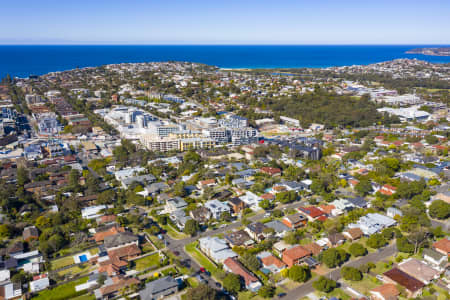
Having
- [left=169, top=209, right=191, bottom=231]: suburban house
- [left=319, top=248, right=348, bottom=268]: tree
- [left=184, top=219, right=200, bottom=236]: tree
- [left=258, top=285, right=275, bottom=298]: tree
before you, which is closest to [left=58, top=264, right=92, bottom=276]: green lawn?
[left=184, top=219, right=200, bottom=236]: tree

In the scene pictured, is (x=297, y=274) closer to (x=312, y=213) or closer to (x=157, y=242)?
(x=312, y=213)

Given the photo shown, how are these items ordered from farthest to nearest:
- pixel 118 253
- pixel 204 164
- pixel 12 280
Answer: pixel 204 164, pixel 118 253, pixel 12 280

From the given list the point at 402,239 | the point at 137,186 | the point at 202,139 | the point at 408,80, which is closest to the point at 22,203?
the point at 137,186

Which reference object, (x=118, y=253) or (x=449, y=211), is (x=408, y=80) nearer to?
(x=449, y=211)

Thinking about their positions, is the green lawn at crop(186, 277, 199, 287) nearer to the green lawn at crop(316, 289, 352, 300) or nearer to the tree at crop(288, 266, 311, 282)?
the tree at crop(288, 266, 311, 282)

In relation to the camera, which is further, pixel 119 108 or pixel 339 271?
pixel 119 108

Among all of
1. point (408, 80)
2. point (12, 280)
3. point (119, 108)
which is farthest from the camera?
point (408, 80)

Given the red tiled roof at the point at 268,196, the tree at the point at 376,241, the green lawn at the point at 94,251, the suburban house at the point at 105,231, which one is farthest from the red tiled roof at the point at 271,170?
the green lawn at the point at 94,251
